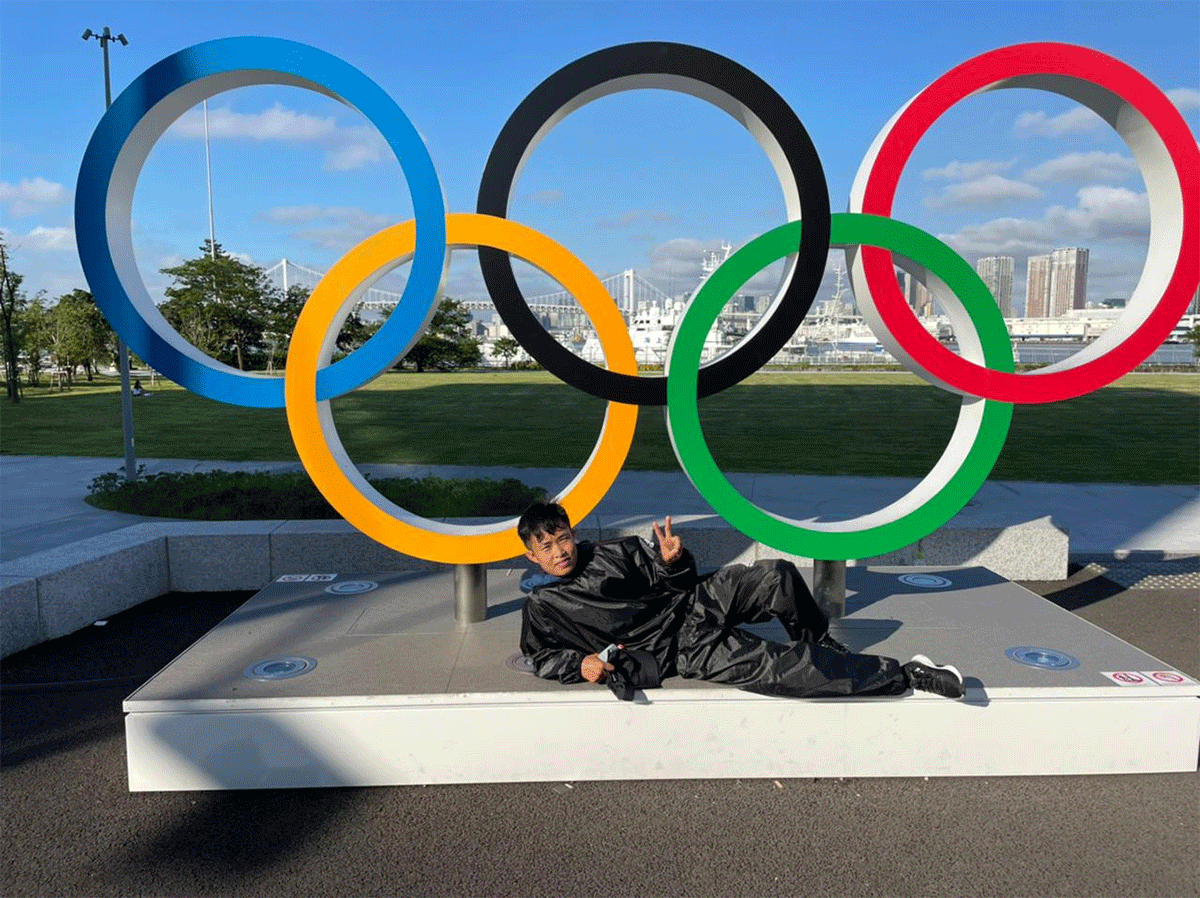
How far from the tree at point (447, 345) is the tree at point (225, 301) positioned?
985 cm

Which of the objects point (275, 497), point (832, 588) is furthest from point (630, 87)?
point (275, 497)

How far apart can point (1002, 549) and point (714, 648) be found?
15.4ft

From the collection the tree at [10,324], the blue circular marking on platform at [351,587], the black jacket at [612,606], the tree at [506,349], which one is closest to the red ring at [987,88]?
the black jacket at [612,606]

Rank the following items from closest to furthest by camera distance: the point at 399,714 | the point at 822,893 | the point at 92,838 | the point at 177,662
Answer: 1. the point at 822,893
2. the point at 92,838
3. the point at 399,714
4. the point at 177,662

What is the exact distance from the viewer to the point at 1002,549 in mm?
8016

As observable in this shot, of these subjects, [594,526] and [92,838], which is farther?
[594,526]

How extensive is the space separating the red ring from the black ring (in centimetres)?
39

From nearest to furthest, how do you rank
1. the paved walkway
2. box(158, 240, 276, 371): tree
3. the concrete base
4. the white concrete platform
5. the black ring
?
1. the white concrete platform
2. the black ring
3. the concrete base
4. the paved walkway
5. box(158, 240, 276, 371): tree

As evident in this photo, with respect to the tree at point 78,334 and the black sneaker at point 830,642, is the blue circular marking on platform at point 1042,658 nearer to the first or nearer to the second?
the black sneaker at point 830,642

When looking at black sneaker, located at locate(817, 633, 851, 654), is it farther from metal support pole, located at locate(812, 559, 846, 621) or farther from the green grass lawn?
the green grass lawn

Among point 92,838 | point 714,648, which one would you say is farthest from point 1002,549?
point 92,838

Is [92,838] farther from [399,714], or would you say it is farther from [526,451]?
[526,451]

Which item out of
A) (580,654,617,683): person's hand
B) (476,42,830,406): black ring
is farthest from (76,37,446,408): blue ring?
(580,654,617,683): person's hand

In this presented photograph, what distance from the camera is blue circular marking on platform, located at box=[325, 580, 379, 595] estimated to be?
6.26m
